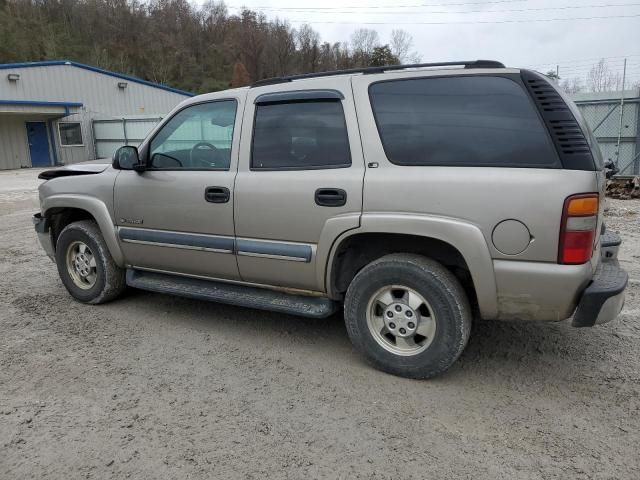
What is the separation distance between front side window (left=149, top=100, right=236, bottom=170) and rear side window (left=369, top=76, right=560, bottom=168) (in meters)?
1.26

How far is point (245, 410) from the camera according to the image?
2.96 meters

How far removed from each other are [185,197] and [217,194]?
13.3 inches

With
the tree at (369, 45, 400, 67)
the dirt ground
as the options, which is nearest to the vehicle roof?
the dirt ground

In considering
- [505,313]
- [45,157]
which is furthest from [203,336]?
[45,157]

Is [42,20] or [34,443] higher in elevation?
[42,20]

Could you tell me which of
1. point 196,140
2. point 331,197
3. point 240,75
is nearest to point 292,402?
point 331,197

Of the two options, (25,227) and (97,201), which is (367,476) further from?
(25,227)

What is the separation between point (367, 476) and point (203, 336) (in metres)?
2.10

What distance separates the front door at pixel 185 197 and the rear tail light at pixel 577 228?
228cm

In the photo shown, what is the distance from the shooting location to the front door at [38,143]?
962 inches

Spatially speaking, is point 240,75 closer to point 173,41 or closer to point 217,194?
point 173,41

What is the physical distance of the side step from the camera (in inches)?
142

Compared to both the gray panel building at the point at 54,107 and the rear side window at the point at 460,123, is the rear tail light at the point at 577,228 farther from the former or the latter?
the gray panel building at the point at 54,107

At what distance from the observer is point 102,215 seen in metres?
4.48
